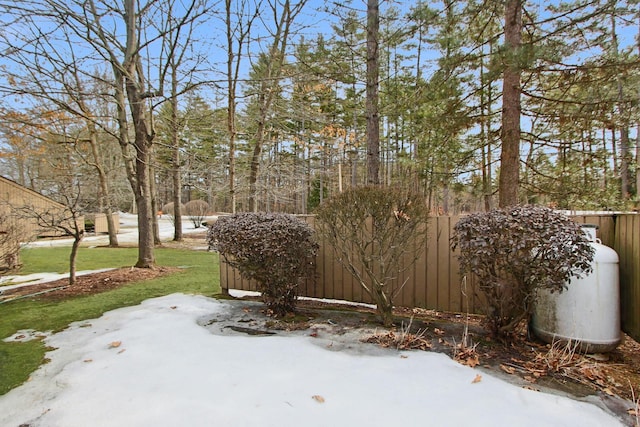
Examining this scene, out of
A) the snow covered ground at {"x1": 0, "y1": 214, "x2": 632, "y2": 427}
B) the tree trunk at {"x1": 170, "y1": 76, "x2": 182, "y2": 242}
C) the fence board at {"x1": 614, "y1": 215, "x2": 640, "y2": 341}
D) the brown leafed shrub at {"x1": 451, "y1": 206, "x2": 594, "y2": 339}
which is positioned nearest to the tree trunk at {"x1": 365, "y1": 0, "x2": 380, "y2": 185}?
the brown leafed shrub at {"x1": 451, "y1": 206, "x2": 594, "y2": 339}

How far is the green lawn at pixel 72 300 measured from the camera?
277 cm

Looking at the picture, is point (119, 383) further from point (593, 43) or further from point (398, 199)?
point (593, 43)

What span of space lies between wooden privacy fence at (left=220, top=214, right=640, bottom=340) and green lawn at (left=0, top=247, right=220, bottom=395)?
4.48 ft

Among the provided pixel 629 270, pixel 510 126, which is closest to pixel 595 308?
pixel 629 270

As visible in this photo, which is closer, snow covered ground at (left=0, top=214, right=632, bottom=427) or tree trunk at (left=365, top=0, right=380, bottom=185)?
snow covered ground at (left=0, top=214, right=632, bottom=427)

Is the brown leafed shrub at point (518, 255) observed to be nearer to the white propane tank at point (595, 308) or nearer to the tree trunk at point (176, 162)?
the white propane tank at point (595, 308)

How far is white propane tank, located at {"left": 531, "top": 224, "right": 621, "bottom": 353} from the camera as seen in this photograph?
2.63 metres

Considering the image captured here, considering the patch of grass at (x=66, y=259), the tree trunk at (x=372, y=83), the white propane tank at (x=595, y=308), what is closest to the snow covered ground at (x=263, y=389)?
the white propane tank at (x=595, y=308)

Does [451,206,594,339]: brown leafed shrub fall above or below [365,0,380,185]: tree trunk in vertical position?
below

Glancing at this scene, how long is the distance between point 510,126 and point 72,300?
6316 mm

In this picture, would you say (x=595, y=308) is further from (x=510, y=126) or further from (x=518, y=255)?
(x=510, y=126)

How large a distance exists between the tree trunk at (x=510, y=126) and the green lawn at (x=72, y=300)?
4.37 metres

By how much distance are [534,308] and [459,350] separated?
827 mm

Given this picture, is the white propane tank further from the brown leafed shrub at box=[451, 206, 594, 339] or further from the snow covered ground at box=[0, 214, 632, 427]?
the snow covered ground at box=[0, 214, 632, 427]
